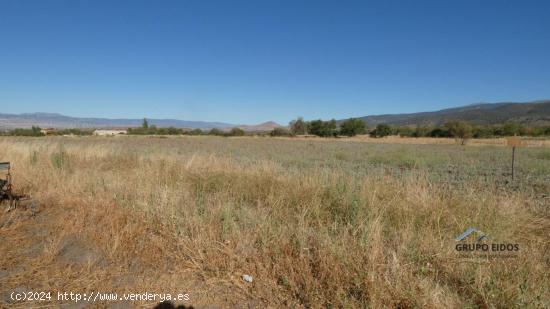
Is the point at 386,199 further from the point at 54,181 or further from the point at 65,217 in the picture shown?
the point at 54,181

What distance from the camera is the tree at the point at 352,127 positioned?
97812 mm

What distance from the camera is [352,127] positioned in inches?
3858

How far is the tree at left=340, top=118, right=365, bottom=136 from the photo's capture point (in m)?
97.8

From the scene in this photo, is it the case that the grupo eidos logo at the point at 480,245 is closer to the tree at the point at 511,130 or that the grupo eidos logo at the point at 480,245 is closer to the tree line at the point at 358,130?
the tree line at the point at 358,130

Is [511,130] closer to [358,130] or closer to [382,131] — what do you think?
[382,131]

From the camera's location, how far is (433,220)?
393cm

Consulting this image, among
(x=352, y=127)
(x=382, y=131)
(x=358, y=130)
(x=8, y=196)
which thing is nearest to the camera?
(x=8, y=196)

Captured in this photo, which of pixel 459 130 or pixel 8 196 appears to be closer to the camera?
pixel 8 196

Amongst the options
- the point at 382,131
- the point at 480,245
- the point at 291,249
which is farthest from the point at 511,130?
the point at 291,249

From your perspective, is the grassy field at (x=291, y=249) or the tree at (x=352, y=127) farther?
the tree at (x=352, y=127)

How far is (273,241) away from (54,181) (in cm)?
625

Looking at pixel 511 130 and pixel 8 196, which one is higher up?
pixel 511 130

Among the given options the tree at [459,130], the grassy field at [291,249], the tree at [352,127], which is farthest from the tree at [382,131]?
the grassy field at [291,249]

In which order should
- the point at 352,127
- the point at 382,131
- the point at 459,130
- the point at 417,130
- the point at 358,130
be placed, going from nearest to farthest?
the point at 459,130, the point at 417,130, the point at 382,131, the point at 352,127, the point at 358,130
